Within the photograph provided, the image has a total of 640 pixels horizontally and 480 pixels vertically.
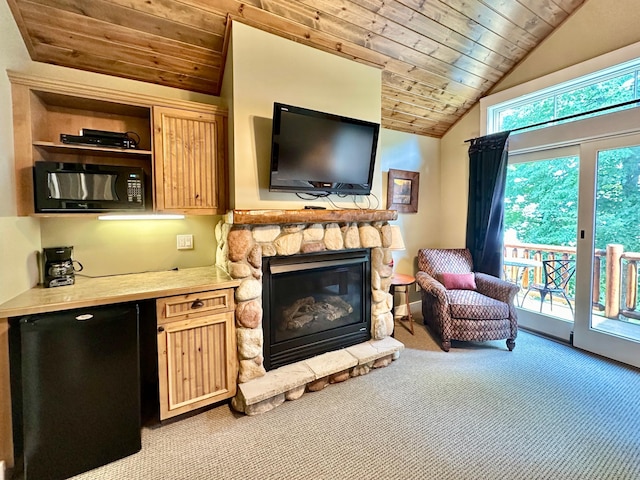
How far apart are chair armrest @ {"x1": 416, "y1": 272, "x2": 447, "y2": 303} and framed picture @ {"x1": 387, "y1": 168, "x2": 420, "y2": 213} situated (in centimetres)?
92

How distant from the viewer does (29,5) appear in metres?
1.75

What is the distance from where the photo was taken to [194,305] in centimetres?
190

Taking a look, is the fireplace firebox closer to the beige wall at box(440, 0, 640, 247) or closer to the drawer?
the drawer

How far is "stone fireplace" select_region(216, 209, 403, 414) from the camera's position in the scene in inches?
80.3

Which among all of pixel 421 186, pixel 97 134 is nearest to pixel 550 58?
pixel 421 186

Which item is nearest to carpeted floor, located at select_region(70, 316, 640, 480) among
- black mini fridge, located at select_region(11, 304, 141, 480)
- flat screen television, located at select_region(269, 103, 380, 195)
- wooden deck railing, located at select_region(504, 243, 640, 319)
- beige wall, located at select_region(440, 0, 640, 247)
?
black mini fridge, located at select_region(11, 304, 141, 480)

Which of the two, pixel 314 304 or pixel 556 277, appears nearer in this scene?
pixel 314 304

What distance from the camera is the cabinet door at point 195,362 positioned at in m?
1.83

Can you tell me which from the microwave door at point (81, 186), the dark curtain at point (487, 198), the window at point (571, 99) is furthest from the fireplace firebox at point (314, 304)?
the window at point (571, 99)

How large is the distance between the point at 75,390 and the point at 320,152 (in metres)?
2.12

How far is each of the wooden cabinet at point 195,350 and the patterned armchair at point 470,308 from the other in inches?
80.6

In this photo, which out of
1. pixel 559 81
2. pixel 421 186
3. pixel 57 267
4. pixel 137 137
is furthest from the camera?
pixel 421 186

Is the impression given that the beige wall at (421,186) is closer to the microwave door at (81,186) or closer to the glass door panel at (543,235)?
the glass door panel at (543,235)

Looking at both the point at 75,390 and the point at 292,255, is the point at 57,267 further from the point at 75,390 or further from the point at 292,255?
the point at 292,255
